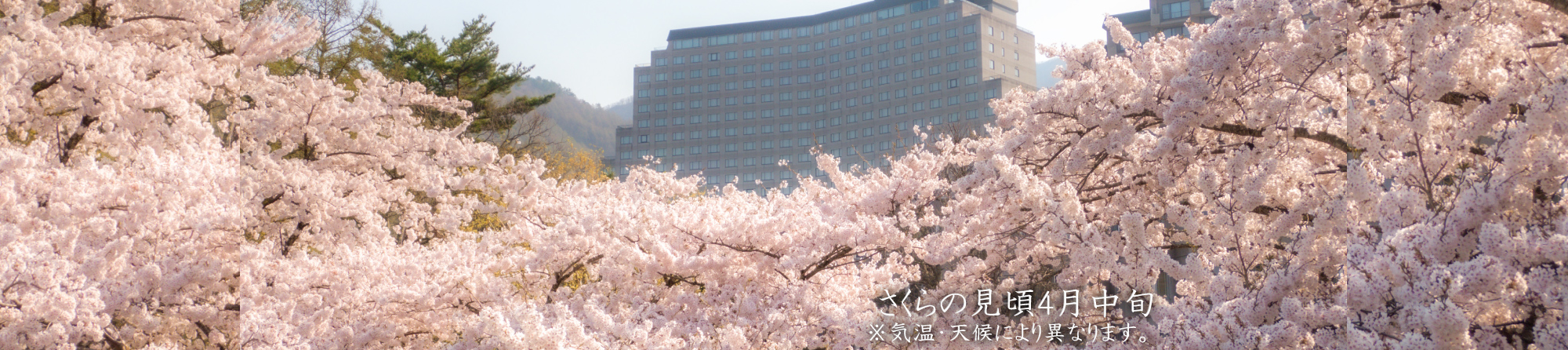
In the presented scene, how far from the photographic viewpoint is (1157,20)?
3.49m

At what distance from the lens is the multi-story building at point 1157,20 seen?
3434mm

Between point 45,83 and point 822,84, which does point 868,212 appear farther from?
point 45,83

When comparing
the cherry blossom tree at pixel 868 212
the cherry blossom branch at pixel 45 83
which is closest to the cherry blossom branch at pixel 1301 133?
the cherry blossom tree at pixel 868 212

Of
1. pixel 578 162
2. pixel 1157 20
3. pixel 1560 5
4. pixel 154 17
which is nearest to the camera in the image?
pixel 1560 5

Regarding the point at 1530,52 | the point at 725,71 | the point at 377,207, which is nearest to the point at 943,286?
the point at 725,71

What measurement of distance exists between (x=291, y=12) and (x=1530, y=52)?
4.37 meters

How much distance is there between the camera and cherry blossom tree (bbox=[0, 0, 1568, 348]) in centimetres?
156

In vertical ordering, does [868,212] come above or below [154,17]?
below

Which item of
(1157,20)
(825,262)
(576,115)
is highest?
(1157,20)

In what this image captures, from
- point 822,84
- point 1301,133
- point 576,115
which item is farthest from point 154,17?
point 1301,133

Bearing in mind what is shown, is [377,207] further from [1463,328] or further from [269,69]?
[1463,328]

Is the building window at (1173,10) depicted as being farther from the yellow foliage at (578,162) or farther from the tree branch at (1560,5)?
the yellow foliage at (578,162)

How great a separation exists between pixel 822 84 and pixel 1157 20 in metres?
1.69

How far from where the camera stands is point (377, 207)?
400cm
